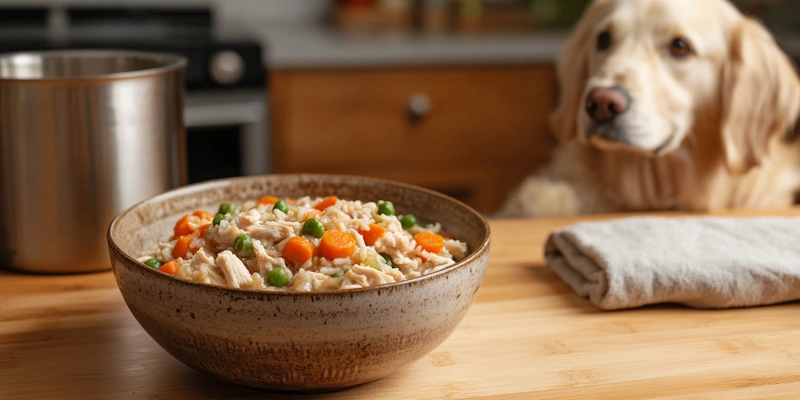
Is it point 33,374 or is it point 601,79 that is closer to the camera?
point 33,374

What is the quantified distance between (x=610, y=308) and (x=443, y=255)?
0.24 m

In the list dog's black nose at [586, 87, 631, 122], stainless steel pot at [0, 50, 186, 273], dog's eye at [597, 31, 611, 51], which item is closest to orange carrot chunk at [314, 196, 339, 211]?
stainless steel pot at [0, 50, 186, 273]

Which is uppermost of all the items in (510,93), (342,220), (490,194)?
(342,220)

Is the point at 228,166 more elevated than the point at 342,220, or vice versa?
the point at 342,220

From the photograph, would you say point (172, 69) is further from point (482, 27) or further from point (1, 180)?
point (482, 27)

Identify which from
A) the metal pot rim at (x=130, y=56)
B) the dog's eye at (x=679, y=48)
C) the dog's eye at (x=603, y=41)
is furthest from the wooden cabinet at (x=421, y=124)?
the metal pot rim at (x=130, y=56)

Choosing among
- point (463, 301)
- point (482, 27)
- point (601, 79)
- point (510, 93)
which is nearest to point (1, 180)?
point (463, 301)

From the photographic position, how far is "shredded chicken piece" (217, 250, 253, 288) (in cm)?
74

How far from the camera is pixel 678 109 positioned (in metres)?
→ 1.66

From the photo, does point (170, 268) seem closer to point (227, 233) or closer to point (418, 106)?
point (227, 233)

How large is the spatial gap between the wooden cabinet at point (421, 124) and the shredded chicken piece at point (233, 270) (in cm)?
198

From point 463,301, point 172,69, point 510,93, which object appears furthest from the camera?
point 510,93

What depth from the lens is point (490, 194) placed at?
302cm

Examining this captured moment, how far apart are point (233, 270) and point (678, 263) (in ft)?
1.81
